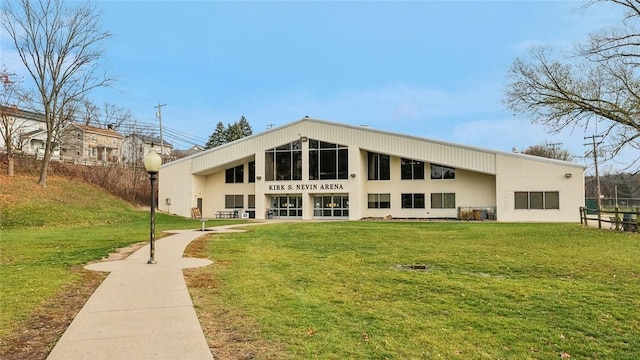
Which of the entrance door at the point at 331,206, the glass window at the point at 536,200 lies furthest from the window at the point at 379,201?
the glass window at the point at 536,200

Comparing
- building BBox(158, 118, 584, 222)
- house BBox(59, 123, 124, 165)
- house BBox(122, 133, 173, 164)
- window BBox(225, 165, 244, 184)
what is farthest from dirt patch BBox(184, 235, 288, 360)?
house BBox(59, 123, 124, 165)

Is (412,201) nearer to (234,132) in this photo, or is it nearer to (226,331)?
(226,331)

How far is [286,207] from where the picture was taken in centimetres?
3931

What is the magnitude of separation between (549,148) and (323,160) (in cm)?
4944

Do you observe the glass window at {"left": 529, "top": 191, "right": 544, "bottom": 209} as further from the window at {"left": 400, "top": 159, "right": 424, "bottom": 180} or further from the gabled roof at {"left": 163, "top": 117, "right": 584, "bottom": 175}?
the window at {"left": 400, "top": 159, "right": 424, "bottom": 180}

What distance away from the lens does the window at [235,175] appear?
41406mm

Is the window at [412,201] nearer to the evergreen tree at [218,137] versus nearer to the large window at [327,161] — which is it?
the large window at [327,161]

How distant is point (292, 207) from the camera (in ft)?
128

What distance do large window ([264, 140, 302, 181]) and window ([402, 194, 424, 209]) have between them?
9.09m

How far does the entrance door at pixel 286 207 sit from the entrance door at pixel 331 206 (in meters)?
1.45

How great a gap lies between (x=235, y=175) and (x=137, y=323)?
36.4 metres

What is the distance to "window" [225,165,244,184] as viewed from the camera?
1630 inches

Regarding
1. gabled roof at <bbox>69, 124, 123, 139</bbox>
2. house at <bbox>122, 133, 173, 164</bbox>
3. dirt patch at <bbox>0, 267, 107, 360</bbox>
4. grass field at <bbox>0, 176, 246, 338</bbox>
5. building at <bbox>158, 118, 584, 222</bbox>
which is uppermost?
gabled roof at <bbox>69, 124, 123, 139</bbox>

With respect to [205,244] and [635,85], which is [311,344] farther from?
[635,85]
